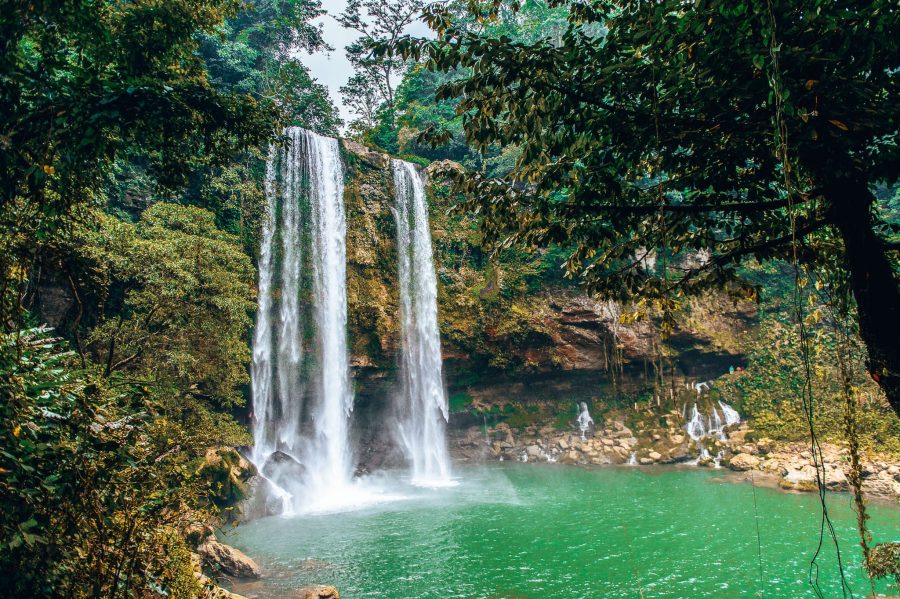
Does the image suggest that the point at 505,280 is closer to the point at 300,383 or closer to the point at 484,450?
the point at 484,450

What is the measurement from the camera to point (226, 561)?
369 inches

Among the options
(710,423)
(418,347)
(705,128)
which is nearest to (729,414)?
(710,423)

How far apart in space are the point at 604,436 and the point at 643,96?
70.0 feet

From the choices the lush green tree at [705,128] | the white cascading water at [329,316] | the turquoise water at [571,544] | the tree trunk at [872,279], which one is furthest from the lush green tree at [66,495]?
the white cascading water at [329,316]

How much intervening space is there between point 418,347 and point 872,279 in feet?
61.5

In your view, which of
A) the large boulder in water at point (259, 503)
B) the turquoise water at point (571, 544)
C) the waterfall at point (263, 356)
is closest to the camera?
the turquoise water at point (571, 544)

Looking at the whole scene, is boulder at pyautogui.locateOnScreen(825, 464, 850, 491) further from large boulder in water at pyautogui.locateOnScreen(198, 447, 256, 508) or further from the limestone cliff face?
large boulder in water at pyautogui.locateOnScreen(198, 447, 256, 508)

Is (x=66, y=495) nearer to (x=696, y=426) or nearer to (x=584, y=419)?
(x=696, y=426)

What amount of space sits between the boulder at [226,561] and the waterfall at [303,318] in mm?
Result: 8529

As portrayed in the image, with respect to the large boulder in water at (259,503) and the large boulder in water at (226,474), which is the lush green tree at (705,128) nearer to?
the large boulder in water at (226,474)

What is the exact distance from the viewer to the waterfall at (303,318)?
736 inches

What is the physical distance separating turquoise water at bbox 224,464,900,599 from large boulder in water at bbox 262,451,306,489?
2.71 meters

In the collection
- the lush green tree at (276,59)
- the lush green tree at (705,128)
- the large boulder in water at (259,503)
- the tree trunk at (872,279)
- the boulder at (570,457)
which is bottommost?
the boulder at (570,457)

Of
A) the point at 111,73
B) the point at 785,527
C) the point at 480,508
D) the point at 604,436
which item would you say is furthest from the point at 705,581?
the point at 604,436
